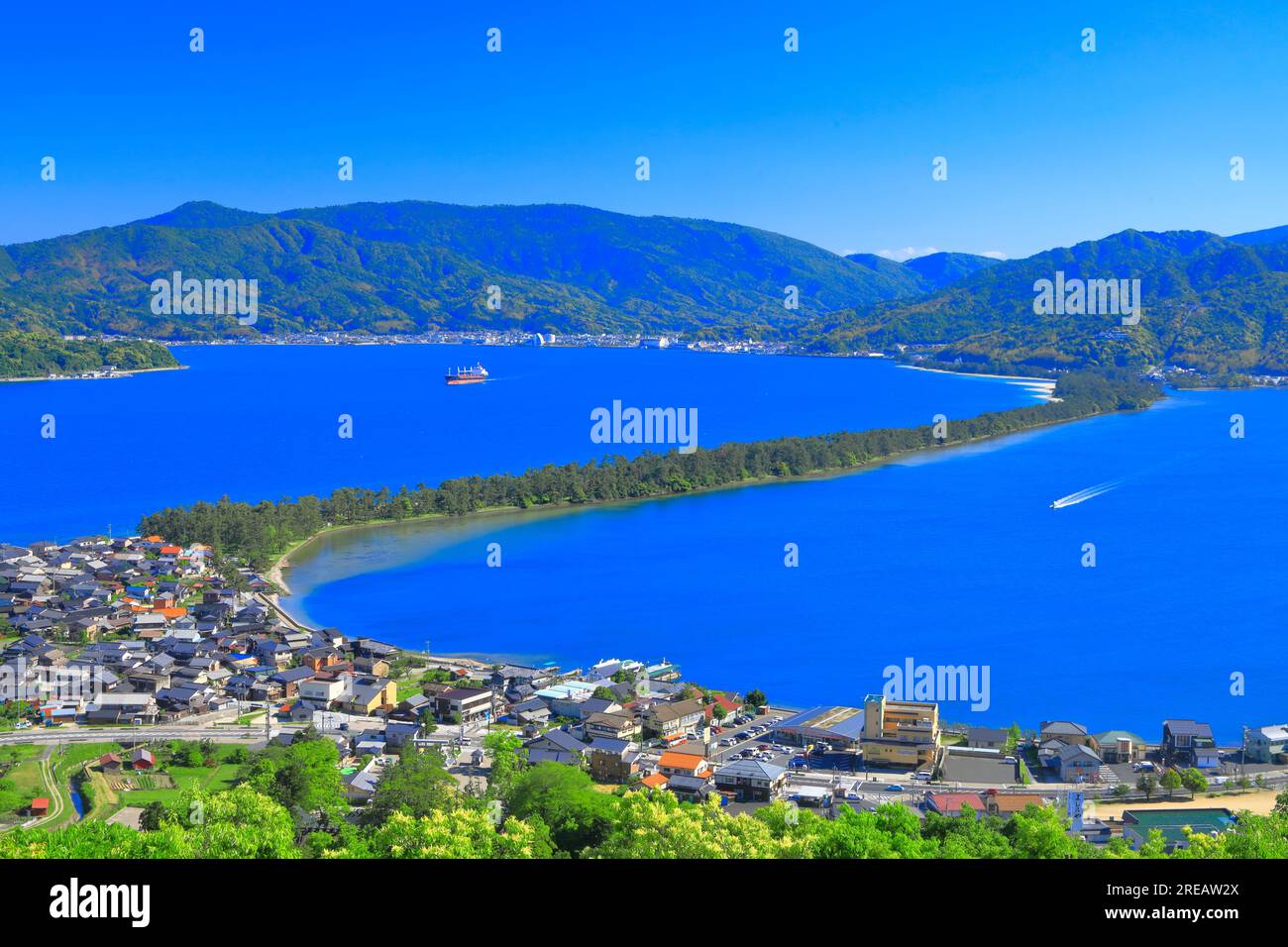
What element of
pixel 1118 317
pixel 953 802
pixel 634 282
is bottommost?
pixel 953 802

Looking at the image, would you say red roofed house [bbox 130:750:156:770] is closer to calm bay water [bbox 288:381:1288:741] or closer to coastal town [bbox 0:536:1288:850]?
coastal town [bbox 0:536:1288:850]

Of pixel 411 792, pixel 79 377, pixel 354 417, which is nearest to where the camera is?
pixel 411 792

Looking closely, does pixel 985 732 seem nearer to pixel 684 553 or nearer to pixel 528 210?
pixel 684 553

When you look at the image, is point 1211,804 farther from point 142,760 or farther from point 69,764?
point 69,764

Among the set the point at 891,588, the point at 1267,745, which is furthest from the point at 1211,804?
the point at 891,588

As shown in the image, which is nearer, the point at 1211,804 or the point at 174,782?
the point at 1211,804

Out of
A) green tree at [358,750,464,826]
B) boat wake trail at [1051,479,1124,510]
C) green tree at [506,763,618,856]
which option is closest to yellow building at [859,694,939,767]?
green tree at [506,763,618,856]

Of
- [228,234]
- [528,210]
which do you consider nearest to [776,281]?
[528,210]
